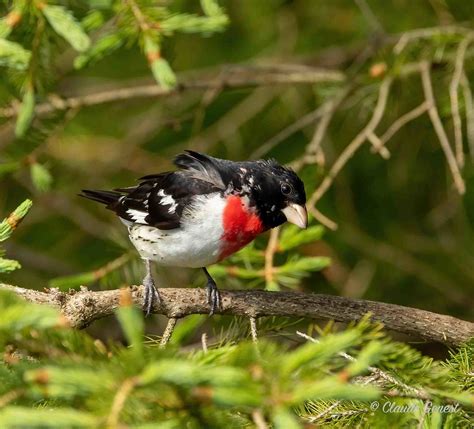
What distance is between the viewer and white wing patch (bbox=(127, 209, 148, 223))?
3548mm

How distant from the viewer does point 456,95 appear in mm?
3721

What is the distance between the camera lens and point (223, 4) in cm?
518

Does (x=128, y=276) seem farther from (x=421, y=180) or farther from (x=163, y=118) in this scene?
Answer: (x=421, y=180)

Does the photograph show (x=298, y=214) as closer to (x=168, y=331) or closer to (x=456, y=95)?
(x=168, y=331)

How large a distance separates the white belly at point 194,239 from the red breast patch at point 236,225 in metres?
0.02

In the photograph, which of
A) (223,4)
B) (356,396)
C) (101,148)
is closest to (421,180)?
(223,4)

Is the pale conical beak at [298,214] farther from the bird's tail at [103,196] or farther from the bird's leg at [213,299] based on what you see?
the bird's tail at [103,196]

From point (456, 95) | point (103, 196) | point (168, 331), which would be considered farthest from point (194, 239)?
point (456, 95)

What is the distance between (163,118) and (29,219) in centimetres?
128

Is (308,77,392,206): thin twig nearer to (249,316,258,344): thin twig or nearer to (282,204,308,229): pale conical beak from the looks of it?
(282,204,308,229): pale conical beak

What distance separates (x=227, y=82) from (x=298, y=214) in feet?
4.87

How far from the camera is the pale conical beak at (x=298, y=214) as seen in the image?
328cm

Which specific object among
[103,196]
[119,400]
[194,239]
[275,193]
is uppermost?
[119,400]

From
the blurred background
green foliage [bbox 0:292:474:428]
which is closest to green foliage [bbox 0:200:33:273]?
green foliage [bbox 0:292:474:428]
